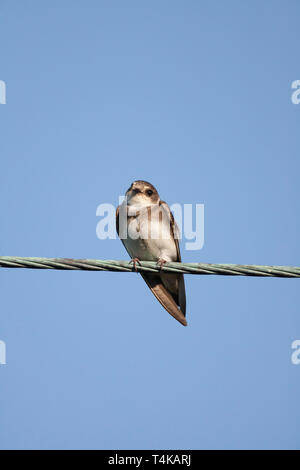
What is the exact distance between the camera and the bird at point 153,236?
707 centimetres

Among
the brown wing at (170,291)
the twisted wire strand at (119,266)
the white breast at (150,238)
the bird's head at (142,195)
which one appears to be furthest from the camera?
the bird's head at (142,195)

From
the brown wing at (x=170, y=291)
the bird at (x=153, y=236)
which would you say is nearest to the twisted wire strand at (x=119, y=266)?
the bird at (x=153, y=236)

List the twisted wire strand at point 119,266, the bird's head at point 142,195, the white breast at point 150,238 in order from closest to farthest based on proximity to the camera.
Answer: the twisted wire strand at point 119,266 → the white breast at point 150,238 → the bird's head at point 142,195

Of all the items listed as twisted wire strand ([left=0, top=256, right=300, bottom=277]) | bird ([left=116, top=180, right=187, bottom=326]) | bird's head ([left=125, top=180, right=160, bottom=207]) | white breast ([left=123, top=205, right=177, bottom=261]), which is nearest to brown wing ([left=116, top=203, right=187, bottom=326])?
bird ([left=116, top=180, right=187, bottom=326])

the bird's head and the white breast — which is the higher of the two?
the bird's head

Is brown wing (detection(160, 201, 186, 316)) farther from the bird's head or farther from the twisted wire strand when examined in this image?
the twisted wire strand

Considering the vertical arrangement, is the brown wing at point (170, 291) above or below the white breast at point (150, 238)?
below

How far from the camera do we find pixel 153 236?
7.05m

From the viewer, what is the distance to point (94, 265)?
15.9 feet

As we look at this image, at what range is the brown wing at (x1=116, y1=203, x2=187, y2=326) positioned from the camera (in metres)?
7.19

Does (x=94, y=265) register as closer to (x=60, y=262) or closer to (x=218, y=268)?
(x=60, y=262)

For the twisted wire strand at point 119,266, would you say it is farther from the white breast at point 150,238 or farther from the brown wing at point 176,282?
the brown wing at point 176,282

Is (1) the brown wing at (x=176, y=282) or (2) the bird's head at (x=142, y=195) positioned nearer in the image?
(1) the brown wing at (x=176, y=282)

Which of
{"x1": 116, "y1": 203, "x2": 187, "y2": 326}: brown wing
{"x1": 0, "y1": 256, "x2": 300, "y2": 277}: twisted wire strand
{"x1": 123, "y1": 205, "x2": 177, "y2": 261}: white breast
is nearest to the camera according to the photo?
{"x1": 0, "y1": 256, "x2": 300, "y2": 277}: twisted wire strand
